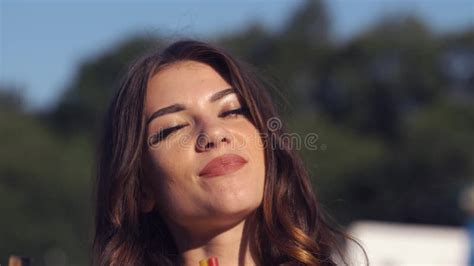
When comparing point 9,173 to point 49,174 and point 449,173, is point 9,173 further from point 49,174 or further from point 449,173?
point 449,173

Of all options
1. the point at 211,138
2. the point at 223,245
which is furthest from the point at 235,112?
the point at 223,245

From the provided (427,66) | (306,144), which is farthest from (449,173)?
(306,144)

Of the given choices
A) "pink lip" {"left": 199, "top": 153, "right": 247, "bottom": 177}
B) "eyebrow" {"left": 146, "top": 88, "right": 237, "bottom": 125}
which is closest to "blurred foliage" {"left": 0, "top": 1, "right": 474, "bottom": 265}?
"eyebrow" {"left": 146, "top": 88, "right": 237, "bottom": 125}

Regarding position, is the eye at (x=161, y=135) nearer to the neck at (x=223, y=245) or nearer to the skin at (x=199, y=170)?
the skin at (x=199, y=170)

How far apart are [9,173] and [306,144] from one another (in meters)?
47.0

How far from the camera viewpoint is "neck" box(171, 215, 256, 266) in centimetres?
332

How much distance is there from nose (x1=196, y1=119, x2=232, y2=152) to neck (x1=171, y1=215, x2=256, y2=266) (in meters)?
0.26

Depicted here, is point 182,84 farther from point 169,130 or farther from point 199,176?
point 199,176

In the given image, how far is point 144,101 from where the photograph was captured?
3418 millimetres

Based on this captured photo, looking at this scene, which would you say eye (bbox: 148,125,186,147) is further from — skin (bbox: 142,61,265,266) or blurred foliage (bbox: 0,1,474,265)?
blurred foliage (bbox: 0,1,474,265)

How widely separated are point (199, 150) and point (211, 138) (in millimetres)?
53

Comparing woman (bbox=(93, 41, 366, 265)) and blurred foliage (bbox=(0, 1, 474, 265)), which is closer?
woman (bbox=(93, 41, 366, 265))

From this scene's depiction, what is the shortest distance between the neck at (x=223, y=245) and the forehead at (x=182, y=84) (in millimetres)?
426

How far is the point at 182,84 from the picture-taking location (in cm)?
340
